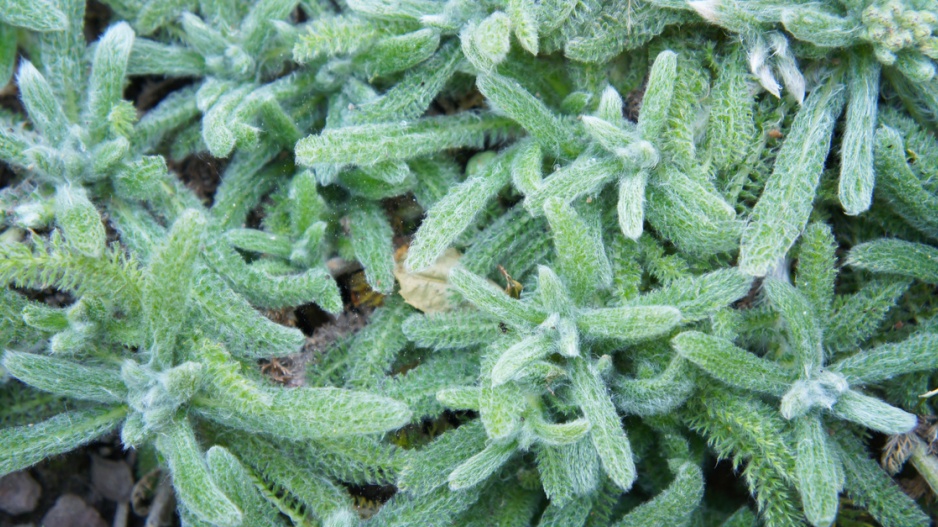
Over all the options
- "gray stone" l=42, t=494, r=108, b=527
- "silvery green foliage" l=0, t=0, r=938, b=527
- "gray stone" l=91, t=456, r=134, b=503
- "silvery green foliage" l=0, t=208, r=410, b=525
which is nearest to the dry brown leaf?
"silvery green foliage" l=0, t=0, r=938, b=527

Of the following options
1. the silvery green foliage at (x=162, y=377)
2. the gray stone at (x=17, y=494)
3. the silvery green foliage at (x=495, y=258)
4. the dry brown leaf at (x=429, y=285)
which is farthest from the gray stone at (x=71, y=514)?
the dry brown leaf at (x=429, y=285)

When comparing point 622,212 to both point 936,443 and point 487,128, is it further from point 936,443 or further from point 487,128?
point 936,443

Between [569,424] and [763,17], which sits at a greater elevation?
[763,17]

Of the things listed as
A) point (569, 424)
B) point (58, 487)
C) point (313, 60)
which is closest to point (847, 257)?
point (569, 424)

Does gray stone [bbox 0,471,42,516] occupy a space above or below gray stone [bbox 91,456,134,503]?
above

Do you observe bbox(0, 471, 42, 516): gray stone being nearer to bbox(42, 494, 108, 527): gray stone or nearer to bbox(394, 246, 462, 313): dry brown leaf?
bbox(42, 494, 108, 527): gray stone

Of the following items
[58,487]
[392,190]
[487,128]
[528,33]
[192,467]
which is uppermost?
[528,33]

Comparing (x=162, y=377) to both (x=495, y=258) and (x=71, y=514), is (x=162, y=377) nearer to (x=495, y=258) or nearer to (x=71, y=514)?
(x=71, y=514)
